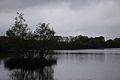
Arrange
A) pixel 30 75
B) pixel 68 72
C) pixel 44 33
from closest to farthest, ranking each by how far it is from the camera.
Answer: pixel 30 75
pixel 68 72
pixel 44 33

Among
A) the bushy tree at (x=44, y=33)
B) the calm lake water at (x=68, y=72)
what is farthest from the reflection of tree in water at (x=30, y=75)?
the bushy tree at (x=44, y=33)

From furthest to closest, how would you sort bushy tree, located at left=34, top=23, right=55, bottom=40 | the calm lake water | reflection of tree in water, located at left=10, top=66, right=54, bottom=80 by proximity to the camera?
1. bushy tree, located at left=34, top=23, right=55, bottom=40
2. the calm lake water
3. reflection of tree in water, located at left=10, top=66, right=54, bottom=80

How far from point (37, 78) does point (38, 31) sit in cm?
2995

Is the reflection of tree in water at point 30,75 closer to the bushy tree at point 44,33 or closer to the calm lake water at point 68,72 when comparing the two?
the calm lake water at point 68,72

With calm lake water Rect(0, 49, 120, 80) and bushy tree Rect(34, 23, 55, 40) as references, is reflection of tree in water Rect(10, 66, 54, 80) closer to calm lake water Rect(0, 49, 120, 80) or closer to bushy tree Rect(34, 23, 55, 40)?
calm lake water Rect(0, 49, 120, 80)

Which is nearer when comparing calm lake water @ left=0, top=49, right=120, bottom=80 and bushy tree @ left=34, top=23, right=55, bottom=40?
calm lake water @ left=0, top=49, right=120, bottom=80

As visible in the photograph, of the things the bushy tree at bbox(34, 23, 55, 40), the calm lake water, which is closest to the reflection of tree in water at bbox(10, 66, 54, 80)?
the calm lake water

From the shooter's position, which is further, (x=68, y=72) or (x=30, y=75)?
(x=68, y=72)

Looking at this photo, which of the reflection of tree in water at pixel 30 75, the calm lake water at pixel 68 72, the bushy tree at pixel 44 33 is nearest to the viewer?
the reflection of tree in water at pixel 30 75

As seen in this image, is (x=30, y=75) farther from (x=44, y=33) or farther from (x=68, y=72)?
(x=44, y=33)

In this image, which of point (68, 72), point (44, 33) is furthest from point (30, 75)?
point (44, 33)

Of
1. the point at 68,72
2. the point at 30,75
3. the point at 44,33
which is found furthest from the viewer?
the point at 44,33

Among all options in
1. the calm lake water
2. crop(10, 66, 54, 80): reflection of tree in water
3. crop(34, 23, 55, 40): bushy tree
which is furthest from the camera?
crop(34, 23, 55, 40): bushy tree

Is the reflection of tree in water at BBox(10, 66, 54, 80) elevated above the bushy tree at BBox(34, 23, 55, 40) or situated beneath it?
situated beneath
